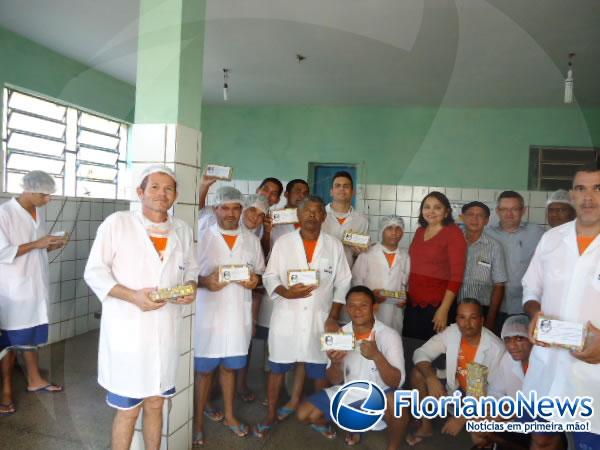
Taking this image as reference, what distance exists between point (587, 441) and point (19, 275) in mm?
3572

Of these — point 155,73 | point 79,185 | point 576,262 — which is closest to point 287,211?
point 155,73

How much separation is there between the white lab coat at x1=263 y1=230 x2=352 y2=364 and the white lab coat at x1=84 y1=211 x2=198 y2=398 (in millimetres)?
859

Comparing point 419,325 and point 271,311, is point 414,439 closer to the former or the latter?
point 419,325

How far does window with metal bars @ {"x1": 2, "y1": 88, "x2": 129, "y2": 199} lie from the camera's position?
429 cm

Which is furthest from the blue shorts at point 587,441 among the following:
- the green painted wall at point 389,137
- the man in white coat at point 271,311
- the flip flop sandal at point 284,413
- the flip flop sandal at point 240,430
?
the green painted wall at point 389,137

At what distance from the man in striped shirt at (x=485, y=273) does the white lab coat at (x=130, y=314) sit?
6.68ft

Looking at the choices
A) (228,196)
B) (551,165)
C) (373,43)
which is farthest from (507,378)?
(551,165)

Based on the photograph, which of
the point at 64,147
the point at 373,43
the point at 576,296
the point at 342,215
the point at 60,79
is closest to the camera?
the point at 576,296

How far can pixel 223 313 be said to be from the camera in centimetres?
273

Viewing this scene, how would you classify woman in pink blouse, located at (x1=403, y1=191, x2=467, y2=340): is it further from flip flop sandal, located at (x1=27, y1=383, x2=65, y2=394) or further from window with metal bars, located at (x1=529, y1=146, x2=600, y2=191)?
window with metal bars, located at (x1=529, y1=146, x2=600, y2=191)

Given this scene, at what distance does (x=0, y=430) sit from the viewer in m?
2.79

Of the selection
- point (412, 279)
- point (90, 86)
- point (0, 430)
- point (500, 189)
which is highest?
point (90, 86)

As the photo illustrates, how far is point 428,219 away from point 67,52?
4180mm

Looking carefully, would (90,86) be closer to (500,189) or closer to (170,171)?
(170,171)
